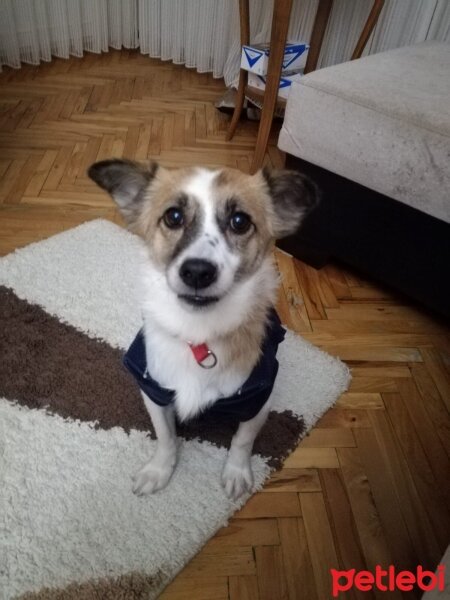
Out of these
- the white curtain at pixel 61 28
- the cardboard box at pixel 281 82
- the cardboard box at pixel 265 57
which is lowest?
→ the white curtain at pixel 61 28

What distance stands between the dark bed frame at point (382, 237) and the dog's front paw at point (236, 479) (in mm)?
851

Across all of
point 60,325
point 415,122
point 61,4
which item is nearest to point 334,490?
point 60,325

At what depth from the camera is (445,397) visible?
1354mm

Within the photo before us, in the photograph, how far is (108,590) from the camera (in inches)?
34.7

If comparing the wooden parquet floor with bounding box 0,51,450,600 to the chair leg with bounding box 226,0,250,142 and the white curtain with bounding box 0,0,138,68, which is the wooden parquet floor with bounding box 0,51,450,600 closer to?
the chair leg with bounding box 226,0,250,142

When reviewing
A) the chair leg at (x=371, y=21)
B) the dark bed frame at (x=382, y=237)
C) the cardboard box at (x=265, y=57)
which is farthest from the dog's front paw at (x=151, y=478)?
the chair leg at (x=371, y=21)

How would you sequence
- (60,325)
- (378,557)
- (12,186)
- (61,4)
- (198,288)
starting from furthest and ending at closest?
(61,4)
(12,186)
(60,325)
(378,557)
(198,288)

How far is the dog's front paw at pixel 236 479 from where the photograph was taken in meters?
1.06

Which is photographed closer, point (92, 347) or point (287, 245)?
point (92, 347)

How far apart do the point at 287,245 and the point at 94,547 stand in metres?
1.29

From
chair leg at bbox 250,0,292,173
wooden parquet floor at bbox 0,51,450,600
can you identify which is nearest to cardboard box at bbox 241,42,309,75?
chair leg at bbox 250,0,292,173

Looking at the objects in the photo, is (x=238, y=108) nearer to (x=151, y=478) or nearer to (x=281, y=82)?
(x=281, y=82)

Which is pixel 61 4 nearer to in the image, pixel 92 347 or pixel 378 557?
pixel 92 347

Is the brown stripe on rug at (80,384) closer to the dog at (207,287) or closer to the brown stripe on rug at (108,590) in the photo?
the dog at (207,287)
